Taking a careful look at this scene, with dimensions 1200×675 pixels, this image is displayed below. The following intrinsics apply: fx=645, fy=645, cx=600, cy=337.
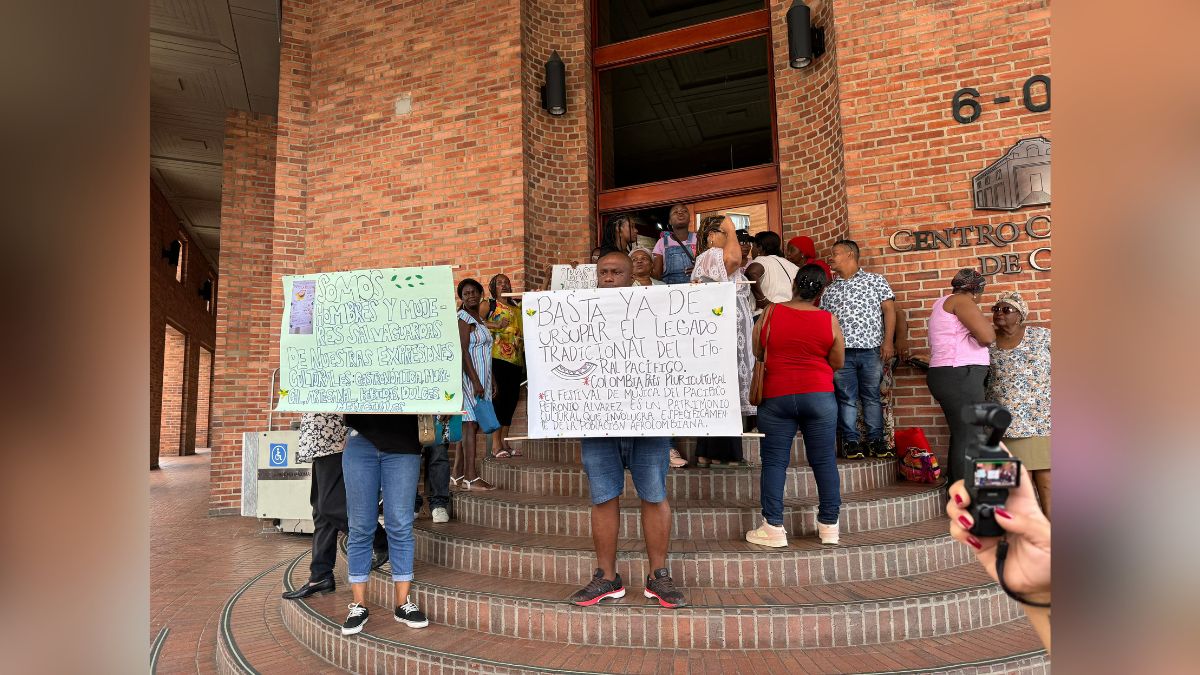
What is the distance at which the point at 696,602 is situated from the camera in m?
3.25

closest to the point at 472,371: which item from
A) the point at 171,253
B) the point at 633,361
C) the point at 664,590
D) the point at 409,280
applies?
the point at 409,280

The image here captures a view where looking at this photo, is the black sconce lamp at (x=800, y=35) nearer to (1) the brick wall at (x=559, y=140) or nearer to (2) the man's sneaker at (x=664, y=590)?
(1) the brick wall at (x=559, y=140)

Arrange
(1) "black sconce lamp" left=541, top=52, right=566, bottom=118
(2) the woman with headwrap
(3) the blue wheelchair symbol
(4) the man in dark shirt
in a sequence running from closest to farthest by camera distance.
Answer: (4) the man in dark shirt → (2) the woman with headwrap → (3) the blue wheelchair symbol → (1) "black sconce lamp" left=541, top=52, right=566, bottom=118

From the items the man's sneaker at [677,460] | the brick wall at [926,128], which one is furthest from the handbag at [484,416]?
the brick wall at [926,128]

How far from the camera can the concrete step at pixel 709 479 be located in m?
4.36

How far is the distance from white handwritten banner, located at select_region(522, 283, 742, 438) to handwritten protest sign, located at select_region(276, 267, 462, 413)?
0.51m

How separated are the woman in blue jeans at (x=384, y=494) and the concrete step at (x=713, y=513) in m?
0.98

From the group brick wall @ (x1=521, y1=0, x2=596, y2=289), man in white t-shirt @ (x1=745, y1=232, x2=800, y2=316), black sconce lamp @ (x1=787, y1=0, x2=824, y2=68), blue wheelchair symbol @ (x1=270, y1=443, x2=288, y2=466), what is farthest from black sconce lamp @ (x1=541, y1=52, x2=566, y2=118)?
blue wheelchair symbol @ (x1=270, y1=443, x2=288, y2=466)

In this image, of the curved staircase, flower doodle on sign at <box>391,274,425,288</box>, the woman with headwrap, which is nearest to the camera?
the curved staircase

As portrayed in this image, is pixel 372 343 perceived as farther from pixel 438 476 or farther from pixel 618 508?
pixel 618 508

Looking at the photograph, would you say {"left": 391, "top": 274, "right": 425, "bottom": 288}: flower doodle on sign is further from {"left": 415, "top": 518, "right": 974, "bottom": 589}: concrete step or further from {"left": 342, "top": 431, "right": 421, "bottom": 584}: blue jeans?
{"left": 415, "top": 518, "right": 974, "bottom": 589}: concrete step

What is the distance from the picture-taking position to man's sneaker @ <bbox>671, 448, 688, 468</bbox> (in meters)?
4.67
